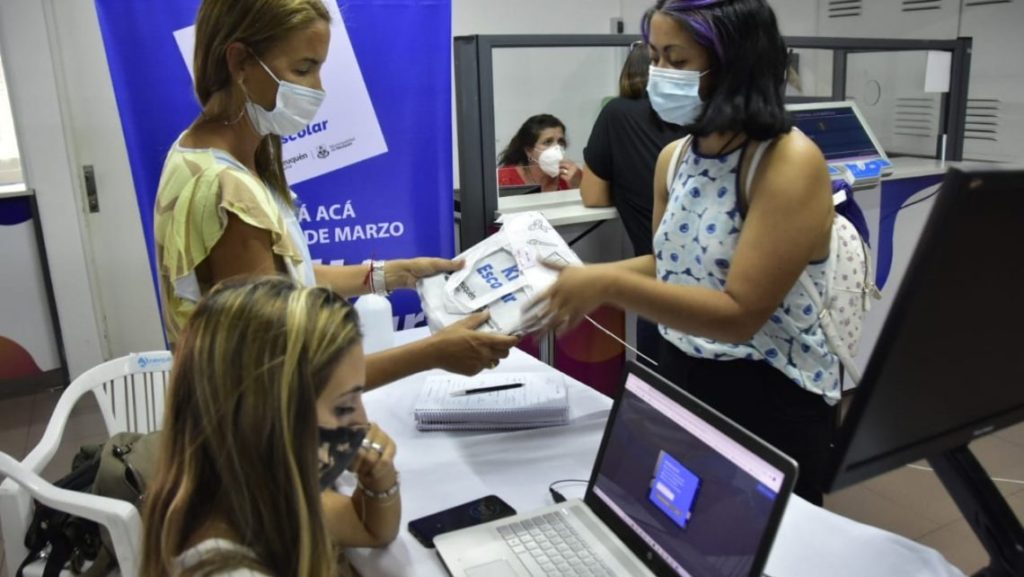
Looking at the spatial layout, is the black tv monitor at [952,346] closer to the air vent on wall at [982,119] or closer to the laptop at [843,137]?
the laptop at [843,137]

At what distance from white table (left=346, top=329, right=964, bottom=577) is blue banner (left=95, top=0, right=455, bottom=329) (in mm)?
988

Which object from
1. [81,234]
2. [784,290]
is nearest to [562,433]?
[784,290]

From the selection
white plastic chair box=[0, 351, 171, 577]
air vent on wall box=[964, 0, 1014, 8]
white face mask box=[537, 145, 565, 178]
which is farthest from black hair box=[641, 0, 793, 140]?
air vent on wall box=[964, 0, 1014, 8]

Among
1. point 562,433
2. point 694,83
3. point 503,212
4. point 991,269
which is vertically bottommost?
point 562,433

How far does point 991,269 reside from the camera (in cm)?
68

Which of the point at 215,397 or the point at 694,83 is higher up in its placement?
the point at 694,83

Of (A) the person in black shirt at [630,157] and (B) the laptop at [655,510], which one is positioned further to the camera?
(A) the person in black shirt at [630,157]

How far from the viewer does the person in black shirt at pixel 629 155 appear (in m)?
2.61

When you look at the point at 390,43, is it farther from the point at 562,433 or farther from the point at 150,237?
the point at 562,433

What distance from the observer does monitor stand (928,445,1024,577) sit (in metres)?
0.83

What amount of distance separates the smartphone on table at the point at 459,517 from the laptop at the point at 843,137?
222cm

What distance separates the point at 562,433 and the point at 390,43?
158cm

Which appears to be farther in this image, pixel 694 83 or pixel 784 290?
pixel 694 83

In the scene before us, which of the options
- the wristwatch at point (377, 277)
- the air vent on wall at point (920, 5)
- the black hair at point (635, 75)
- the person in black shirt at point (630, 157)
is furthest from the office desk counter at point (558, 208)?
the air vent on wall at point (920, 5)
